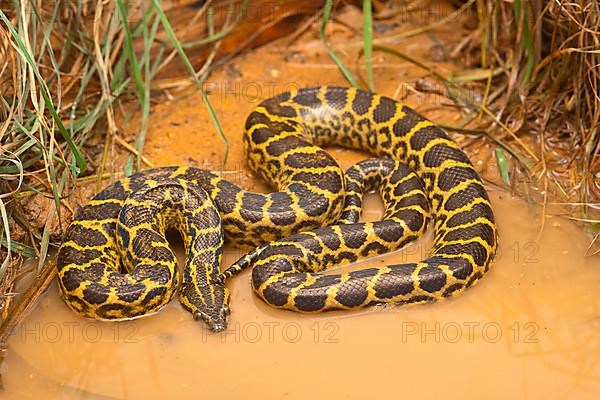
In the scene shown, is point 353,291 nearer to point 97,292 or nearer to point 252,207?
point 252,207

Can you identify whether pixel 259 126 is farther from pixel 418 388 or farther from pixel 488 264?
pixel 418 388

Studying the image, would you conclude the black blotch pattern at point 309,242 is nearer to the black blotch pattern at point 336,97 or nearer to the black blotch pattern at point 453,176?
the black blotch pattern at point 453,176

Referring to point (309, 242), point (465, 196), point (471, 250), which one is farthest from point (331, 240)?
point (465, 196)

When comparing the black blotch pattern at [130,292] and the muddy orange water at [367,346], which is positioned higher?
the black blotch pattern at [130,292]

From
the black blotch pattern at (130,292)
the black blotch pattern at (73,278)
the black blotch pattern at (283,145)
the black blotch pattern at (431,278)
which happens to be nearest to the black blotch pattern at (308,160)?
the black blotch pattern at (283,145)

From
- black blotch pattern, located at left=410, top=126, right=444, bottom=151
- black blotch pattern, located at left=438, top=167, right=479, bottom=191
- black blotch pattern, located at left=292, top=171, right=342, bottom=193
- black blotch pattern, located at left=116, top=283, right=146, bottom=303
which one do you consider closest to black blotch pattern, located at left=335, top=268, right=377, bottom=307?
black blotch pattern, located at left=292, top=171, right=342, bottom=193

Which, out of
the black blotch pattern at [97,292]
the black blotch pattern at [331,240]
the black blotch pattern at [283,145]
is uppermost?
the black blotch pattern at [283,145]

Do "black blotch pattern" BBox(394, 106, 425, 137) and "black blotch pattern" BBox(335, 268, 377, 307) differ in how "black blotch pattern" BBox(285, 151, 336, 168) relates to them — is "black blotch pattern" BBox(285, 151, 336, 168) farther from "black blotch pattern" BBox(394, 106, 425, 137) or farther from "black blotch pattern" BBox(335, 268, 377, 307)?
"black blotch pattern" BBox(335, 268, 377, 307)
